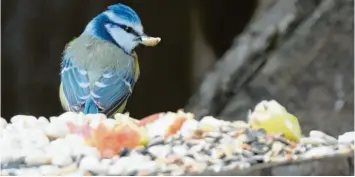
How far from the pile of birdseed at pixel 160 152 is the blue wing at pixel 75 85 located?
183 millimetres

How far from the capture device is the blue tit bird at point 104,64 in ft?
2.81

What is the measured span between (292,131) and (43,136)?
251mm

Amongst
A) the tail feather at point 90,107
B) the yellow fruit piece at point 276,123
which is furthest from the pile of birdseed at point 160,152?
the tail feather at point 90,107

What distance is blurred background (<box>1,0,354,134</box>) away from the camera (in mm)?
991

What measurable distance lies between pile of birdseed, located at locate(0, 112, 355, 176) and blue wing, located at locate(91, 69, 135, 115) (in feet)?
0.61

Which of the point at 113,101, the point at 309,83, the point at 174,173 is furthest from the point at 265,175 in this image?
the point at 309,83

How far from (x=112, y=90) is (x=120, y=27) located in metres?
0.09

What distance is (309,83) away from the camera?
1166mm

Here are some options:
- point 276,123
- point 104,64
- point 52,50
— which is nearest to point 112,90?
point 104,64

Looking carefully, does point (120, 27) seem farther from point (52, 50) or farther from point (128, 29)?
point (52, 50)

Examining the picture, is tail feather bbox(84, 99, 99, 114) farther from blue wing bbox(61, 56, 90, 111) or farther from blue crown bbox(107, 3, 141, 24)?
blue crown bbox(107, 3, 141, 24)

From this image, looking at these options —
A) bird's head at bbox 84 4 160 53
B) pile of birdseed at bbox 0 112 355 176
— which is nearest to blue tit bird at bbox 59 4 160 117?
bird's head at bbox 84 4 160 53

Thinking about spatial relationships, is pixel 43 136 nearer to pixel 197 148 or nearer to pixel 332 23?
pixel 197 148

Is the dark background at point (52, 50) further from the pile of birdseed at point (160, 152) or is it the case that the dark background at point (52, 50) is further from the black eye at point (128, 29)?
the pile of birdseed at point (160, 152)
